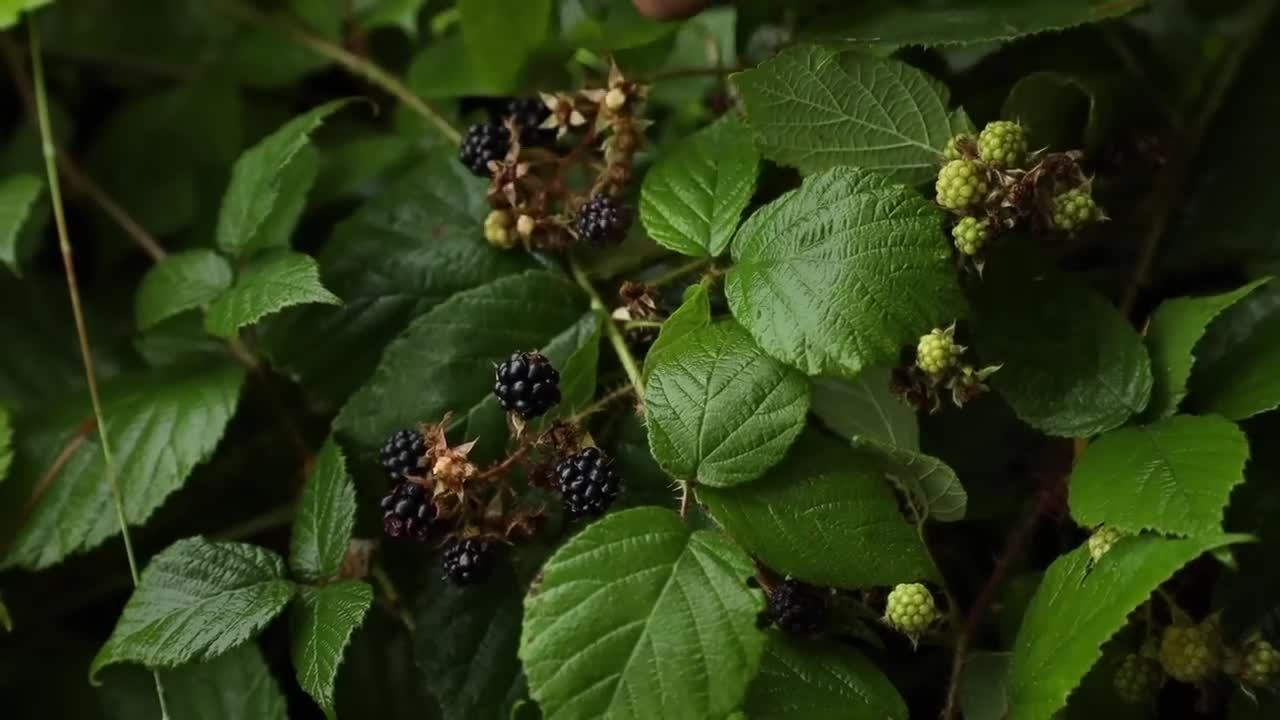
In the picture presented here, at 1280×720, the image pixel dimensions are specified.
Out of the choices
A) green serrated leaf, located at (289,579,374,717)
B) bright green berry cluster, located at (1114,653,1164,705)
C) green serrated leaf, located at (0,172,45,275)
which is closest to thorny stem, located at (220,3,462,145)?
green serrated leaf, located at (0,172,45,275)

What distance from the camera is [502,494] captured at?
80 cm

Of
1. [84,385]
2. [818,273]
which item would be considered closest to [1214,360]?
[818,273]

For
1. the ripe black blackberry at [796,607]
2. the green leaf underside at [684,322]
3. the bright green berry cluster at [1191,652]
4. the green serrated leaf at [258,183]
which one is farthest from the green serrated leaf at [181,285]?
the bright green berry cluster at [1191,652]

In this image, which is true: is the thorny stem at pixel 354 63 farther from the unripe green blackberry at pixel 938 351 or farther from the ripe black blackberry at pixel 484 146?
the unripe green blackberry at pixel 938 351

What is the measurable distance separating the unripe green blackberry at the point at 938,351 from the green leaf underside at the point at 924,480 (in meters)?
0.06

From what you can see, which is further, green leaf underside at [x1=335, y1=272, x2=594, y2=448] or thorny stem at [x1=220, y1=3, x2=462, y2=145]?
thorny stem at [x1=220, y1=3, x2=462, y2=145]

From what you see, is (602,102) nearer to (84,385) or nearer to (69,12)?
(84,385)

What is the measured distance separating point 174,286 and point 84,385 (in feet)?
0.71

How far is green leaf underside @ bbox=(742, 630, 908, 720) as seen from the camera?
28.4 inches

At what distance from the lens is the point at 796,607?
0.72 metres

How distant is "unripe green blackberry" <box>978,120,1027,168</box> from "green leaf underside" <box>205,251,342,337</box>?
443mm

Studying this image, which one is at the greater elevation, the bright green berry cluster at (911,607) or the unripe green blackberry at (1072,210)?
the unripe green blackberry at (1072,210)

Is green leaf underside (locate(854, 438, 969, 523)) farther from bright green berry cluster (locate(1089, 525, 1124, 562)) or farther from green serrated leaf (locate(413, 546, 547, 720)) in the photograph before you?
green serrated leaf (locate(413, 546, 547, 720))

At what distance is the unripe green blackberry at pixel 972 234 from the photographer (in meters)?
0.74
